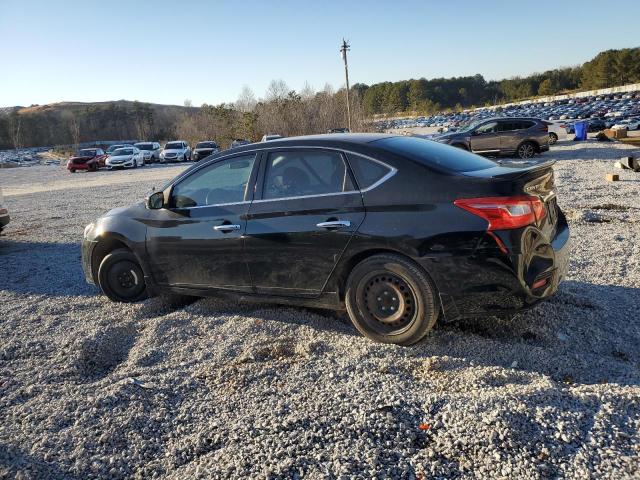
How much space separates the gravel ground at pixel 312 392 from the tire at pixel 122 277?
7.1 inches

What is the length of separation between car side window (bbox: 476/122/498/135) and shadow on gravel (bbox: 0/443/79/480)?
20226 millimetres

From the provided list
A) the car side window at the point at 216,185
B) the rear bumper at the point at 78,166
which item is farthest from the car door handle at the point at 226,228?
the rear bumper at the point at 78,166

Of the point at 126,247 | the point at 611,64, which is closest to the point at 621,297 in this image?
the point at 126,247

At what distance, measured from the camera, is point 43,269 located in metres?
7.43

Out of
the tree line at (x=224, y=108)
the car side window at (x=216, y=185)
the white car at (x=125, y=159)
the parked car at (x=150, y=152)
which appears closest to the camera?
the car side window at (x=216, y=185)

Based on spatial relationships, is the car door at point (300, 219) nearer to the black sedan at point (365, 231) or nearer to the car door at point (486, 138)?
the black sedan at point (365, 231)

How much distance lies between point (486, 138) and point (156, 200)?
58.6ft

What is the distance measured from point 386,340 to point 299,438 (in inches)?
53.5

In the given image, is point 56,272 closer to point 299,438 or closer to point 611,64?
point 299,438

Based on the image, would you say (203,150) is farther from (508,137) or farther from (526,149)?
(526,149)

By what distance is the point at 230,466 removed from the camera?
2.62 meters

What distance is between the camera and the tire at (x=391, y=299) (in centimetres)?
378

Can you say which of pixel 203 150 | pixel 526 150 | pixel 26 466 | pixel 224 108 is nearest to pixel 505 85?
pixel 224 108

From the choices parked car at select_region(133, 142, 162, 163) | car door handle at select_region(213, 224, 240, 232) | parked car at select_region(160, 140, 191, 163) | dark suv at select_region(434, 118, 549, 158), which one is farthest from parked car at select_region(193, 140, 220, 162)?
car door handle at select_region(213, 224, 240, 232)
